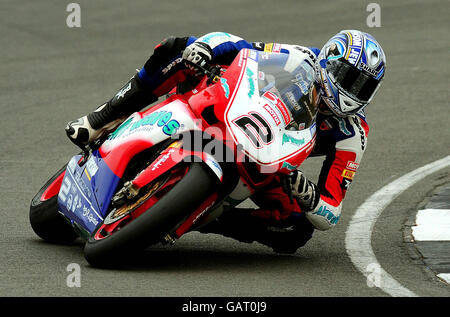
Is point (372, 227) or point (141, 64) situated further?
point (141, 64)

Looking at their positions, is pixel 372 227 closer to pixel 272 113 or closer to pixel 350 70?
pixel 350 70

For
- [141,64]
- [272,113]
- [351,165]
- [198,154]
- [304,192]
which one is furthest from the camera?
[141,64]

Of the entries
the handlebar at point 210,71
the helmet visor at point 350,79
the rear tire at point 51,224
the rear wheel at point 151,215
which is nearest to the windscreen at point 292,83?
the helmet visor at point 350,79

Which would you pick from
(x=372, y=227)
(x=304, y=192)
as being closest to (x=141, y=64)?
(x=372, y=227)

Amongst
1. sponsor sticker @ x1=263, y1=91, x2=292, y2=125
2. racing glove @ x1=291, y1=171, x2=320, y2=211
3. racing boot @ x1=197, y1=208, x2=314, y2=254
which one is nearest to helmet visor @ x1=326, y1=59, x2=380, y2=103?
sponsor sticker @ x1=263, y1=91, x2=292, y2=125

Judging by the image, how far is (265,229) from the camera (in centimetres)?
682

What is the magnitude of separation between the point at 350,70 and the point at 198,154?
1.12 meters

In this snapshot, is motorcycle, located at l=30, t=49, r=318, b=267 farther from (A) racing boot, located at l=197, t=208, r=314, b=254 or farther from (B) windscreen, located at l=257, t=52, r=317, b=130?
(A) racing boot, located at l=197, t=208, r=314, b=254

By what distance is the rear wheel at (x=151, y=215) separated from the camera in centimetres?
578

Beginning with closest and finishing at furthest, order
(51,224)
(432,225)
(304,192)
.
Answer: (304,192), (51,224), (432,225)

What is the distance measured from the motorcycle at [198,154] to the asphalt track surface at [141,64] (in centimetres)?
30

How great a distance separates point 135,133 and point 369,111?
5.58 m
